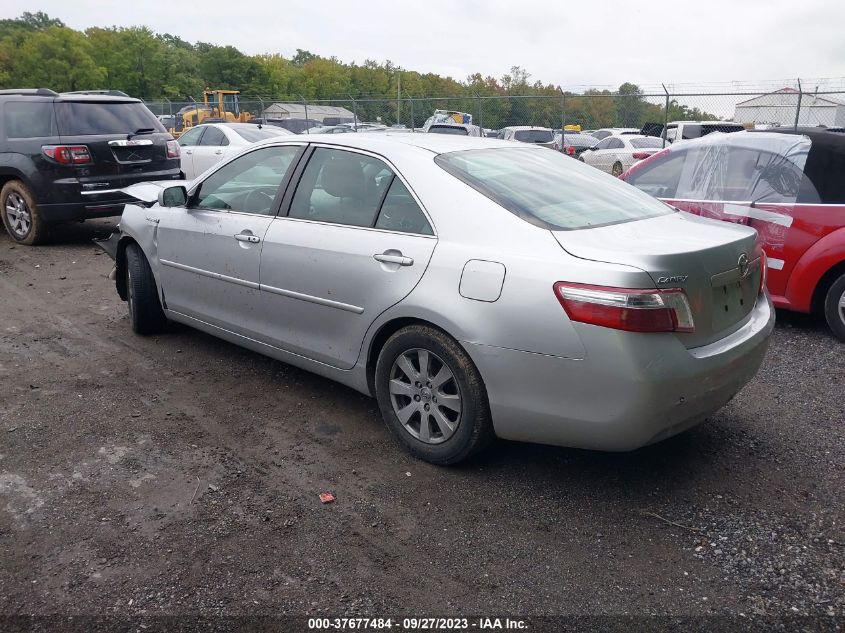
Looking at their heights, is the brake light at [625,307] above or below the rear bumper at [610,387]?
above

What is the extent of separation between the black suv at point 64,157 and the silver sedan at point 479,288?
16.6 ft

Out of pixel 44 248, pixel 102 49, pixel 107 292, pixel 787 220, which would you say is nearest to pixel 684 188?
pixel 787 220

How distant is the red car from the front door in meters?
3.73

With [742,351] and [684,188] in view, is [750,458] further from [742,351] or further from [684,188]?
[684,188]

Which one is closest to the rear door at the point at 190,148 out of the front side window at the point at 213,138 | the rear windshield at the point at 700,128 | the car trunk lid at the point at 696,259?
the front side window at the point at 213,138

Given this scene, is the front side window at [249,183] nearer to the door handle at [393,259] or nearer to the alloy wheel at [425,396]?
the door handle at [393,259]

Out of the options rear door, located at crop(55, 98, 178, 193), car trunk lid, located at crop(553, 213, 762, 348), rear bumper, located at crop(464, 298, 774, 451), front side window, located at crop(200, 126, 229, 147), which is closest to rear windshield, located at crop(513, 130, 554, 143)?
front side window, located at crop(200, 126, 229, 147)

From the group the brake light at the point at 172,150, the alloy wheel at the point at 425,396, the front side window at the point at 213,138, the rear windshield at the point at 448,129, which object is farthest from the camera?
the rear windshield at the point at 448,129

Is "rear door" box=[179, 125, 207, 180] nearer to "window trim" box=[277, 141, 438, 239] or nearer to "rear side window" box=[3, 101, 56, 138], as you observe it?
"rear side window" box=[3, 101, 56, 138]

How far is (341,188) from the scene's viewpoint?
420 cm

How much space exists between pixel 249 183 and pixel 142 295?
1477 millimetres

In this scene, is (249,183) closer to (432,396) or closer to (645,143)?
(432,396)

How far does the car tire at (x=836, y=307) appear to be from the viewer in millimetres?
5629

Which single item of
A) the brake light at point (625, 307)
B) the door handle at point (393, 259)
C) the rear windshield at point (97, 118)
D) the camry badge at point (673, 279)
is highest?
the rear windshield at point (97, 118)
